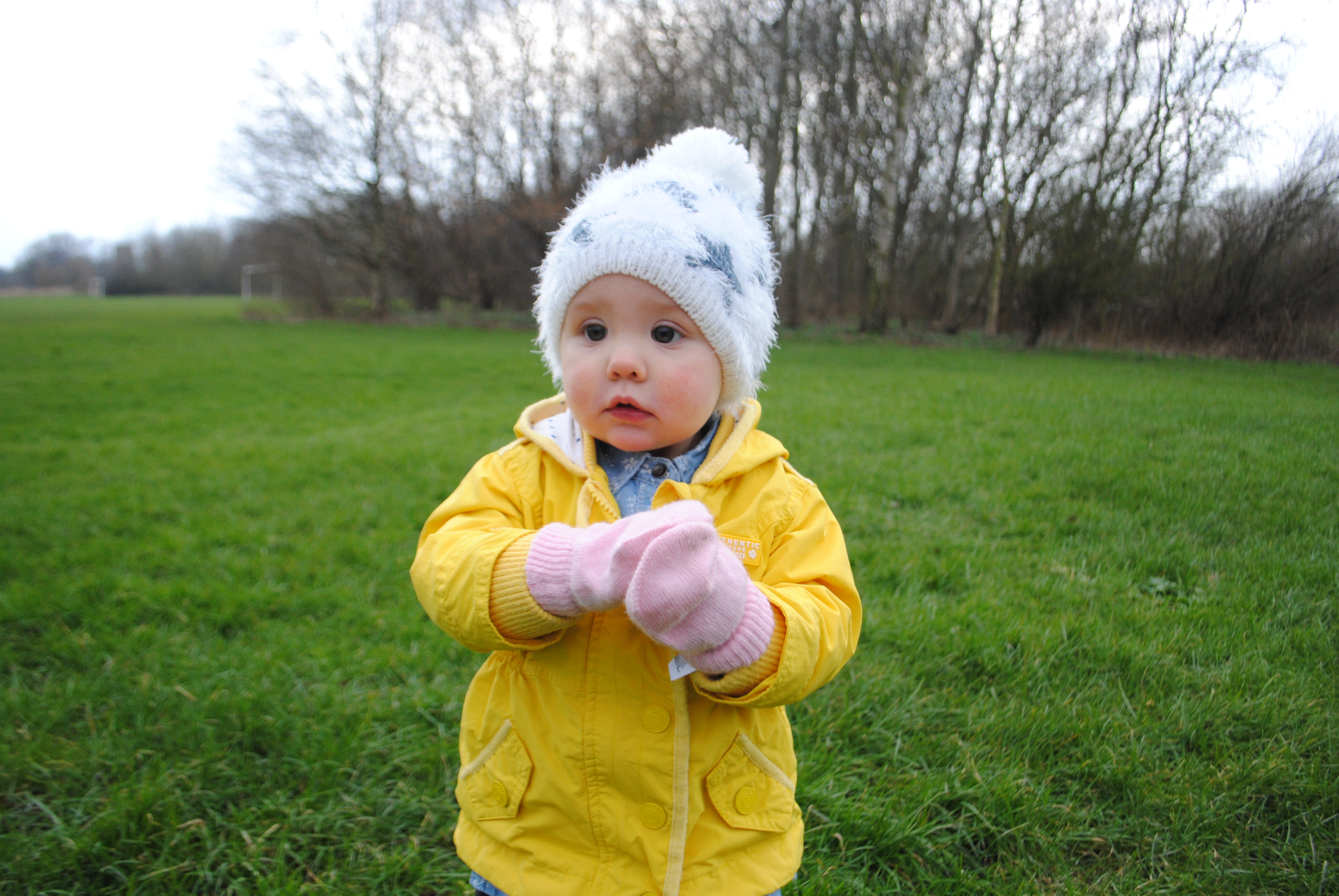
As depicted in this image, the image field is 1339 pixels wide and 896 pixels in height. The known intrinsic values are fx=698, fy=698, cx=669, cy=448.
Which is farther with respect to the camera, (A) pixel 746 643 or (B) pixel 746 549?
(B) pixel 746 549

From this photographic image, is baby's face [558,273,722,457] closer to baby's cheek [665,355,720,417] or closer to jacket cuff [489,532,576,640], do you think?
baby's cheek [665,355,720,417]

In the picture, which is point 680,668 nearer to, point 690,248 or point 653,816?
point 653,816

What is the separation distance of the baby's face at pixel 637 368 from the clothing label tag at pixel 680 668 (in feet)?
1.26

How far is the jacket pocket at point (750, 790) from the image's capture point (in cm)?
125

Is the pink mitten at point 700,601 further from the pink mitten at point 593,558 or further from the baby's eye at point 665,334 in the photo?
the baby's eye at point 665,334

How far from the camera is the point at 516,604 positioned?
3.59ft

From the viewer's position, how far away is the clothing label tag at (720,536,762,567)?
129cm

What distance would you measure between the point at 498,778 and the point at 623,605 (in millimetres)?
519

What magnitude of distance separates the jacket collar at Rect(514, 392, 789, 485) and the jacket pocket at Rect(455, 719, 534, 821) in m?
0.51

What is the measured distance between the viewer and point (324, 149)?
2062cm

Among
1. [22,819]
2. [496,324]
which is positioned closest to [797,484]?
[22,819]

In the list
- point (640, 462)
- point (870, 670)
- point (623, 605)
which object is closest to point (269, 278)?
point (870, 670)

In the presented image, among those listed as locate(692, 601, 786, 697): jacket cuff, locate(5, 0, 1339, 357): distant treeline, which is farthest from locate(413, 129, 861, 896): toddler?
locate(5, 0, 1339, 357): distant treeline

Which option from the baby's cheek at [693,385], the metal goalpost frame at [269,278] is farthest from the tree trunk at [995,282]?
the metal goalpost frame at [269,278]
